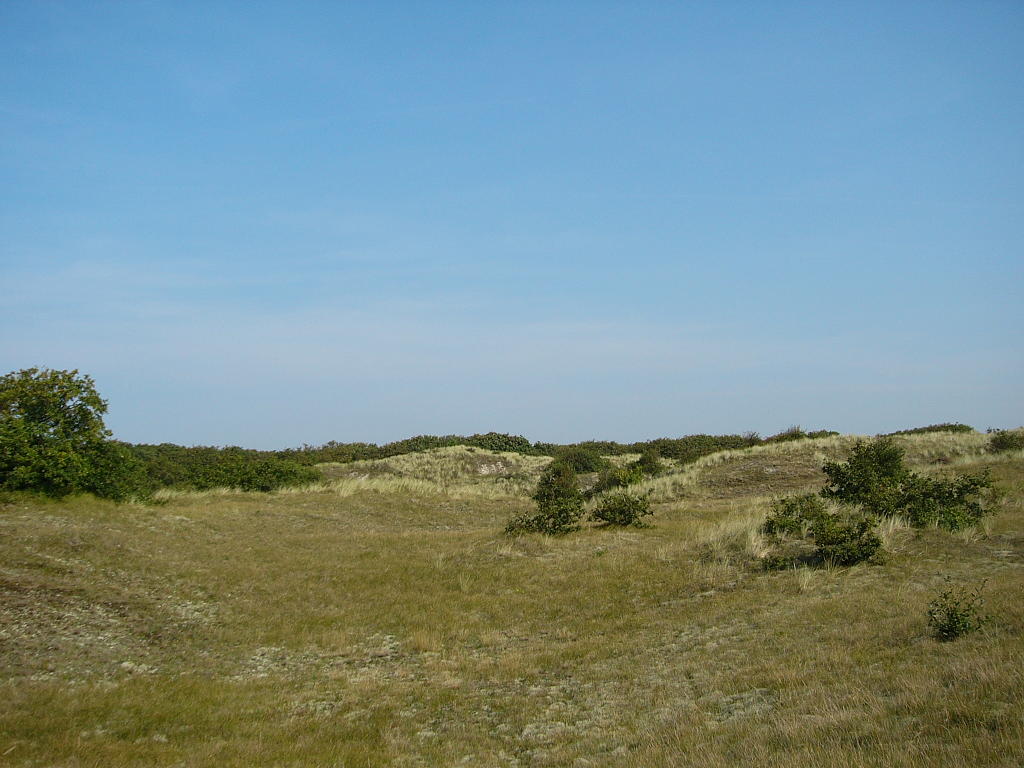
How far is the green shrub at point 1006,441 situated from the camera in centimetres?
3432

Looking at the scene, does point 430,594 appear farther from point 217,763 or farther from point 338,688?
point 217,763

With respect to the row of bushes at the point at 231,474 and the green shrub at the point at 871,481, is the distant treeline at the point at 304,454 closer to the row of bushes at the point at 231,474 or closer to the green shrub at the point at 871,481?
the row of bushes at the point at 231,474

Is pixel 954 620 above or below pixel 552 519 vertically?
above

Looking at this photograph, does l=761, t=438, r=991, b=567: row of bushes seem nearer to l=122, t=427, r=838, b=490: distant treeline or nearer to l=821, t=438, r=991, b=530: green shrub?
l=821, t=438, r=991, b=530: green shrub

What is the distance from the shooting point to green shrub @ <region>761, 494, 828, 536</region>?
17500 mm

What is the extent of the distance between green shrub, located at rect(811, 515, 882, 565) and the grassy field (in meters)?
0.57

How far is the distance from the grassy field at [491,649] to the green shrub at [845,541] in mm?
565

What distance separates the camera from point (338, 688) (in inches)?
438

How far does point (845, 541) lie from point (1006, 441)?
2706 cm

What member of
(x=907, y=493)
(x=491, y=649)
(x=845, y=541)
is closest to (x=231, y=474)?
(x=491, y=649)

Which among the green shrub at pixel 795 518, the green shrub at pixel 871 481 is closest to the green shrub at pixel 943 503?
the green shrub at pixel 871 481

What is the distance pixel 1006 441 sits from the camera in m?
35.2

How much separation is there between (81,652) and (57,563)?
4.83 metres

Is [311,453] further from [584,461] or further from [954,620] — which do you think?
[954,620]
